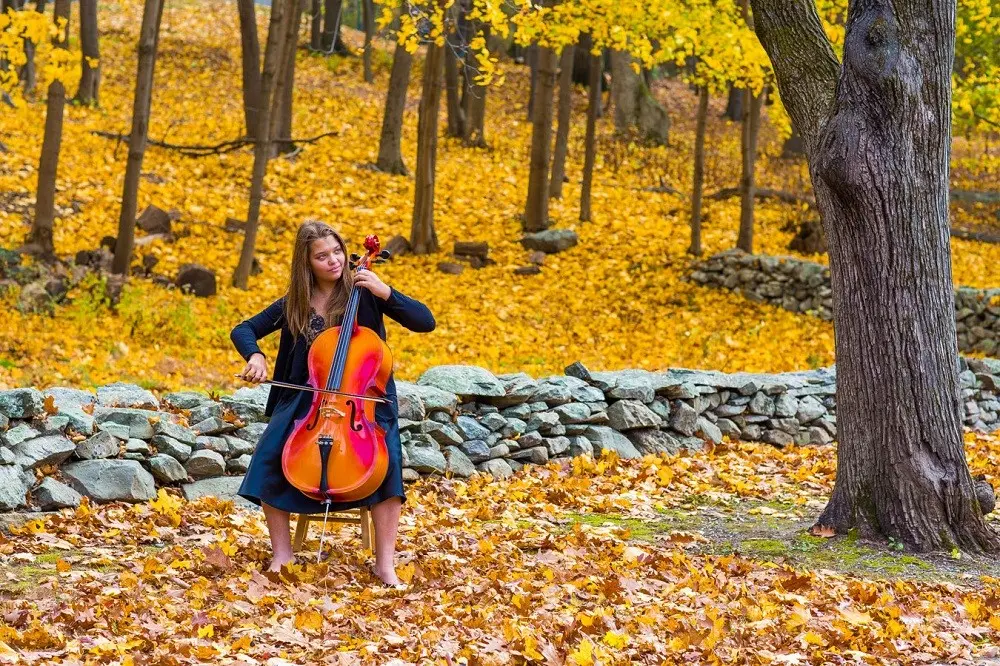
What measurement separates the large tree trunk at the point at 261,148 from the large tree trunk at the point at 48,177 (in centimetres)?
205

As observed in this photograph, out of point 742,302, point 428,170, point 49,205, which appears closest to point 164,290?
point 49,205

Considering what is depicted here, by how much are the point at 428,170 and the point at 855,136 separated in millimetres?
9754

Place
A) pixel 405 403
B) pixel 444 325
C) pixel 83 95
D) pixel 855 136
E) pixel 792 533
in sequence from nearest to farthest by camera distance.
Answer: pixel 855 136, pixel 792 533, pixel 405 403, pixel 444 325, pixel 83 95

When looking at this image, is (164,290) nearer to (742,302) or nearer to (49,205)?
(49,205)

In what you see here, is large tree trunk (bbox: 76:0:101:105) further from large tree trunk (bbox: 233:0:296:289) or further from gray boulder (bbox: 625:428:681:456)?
gray boulder (bbox: 625:428:681:456)

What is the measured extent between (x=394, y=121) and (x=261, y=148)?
16.1ft

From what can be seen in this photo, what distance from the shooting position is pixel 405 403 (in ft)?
21.8

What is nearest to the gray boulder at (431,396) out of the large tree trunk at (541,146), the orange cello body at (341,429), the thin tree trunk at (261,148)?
the orange cello body at (341,429)

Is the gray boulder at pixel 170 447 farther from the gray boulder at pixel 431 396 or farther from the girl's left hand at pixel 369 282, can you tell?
the girl's left hand at pixel 369 282

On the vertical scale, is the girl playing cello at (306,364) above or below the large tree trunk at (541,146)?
below

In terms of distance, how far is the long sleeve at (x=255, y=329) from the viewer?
14.6 ft

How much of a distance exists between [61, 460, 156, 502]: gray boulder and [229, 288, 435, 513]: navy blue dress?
1340 millimetres

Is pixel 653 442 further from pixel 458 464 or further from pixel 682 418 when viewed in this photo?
pixel 458 464

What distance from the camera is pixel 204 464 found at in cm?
585
